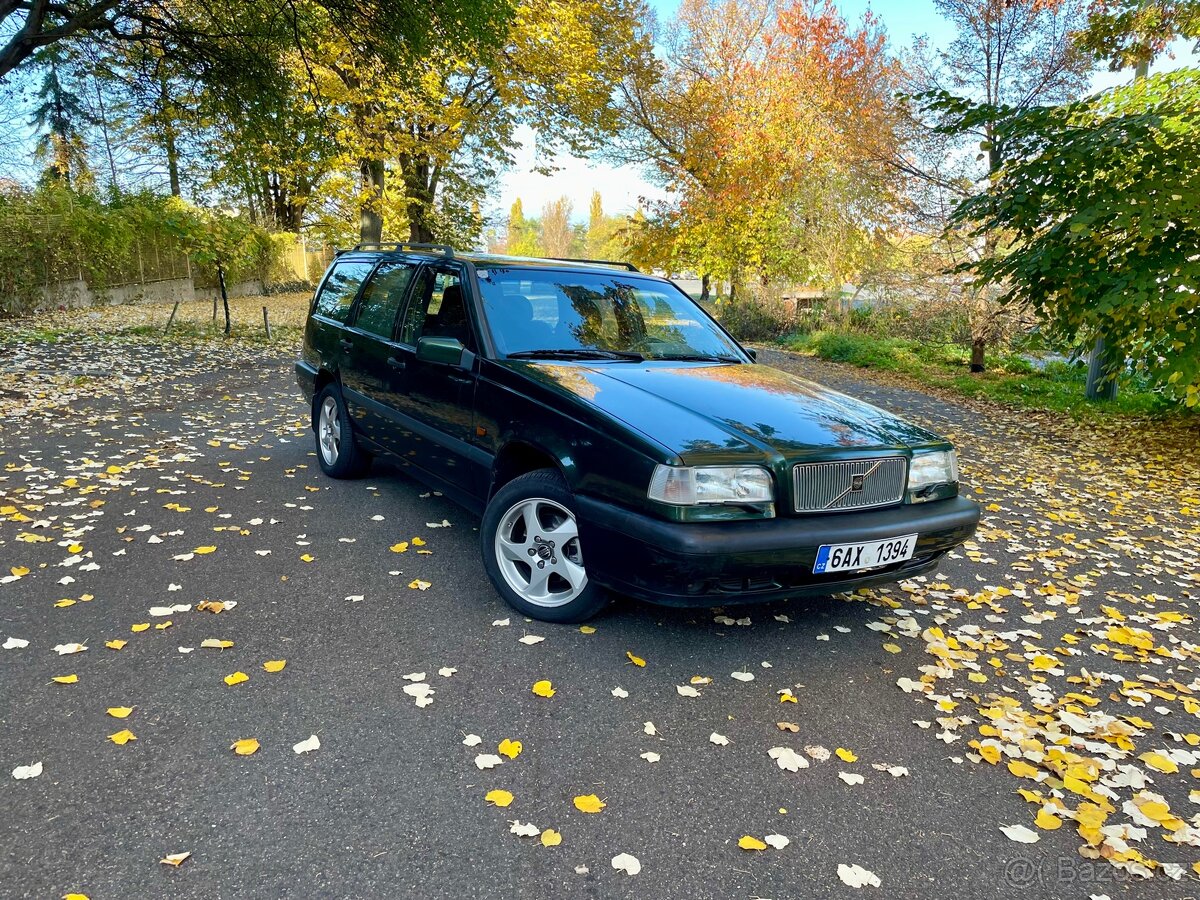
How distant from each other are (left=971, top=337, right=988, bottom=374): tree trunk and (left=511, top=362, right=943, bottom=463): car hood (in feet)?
38.9

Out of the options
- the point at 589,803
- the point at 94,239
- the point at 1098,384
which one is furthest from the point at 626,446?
the point at 94,239

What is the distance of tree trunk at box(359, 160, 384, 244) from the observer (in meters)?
18.2

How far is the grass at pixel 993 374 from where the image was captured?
10344mm

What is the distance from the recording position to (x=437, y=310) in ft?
14.4

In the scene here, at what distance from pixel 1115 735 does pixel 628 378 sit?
2.54 metres

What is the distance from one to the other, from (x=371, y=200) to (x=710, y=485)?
1774 cm

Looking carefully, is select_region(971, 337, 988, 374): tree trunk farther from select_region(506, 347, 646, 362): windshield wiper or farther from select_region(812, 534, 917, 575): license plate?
select_region(812, 534, 917, 575): license plate

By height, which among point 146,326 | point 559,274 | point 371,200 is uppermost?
point 371,200

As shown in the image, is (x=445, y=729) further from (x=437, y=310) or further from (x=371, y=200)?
(x=371, y=200)

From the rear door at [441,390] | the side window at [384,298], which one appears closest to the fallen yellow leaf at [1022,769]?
the rear door at [441,390]

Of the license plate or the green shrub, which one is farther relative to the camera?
the green shrub

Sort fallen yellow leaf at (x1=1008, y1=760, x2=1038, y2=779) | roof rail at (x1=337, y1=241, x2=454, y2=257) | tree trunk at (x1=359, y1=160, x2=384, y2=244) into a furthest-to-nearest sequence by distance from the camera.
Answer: tree trunk at (x1=359, y1=160, x2=384, y2=244), roof rail at (x1=337, y1=241, x2=454, y2=257), fallen yellow leaf at (x1=1008, y1=760, x2=1038, y2=779)

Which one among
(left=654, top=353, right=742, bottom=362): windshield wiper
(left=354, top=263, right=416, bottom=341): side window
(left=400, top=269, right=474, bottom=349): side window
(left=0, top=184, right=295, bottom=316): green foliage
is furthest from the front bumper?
(left=0, top=184, right=295, bottom=316): green foliage

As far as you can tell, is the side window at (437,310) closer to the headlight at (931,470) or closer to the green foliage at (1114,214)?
the headlight at (931,470)
